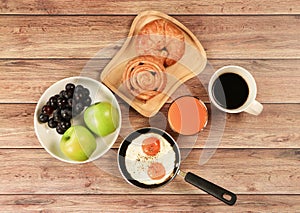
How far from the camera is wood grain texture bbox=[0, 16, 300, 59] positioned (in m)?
1.35

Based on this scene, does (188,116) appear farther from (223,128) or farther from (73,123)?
(73,123)

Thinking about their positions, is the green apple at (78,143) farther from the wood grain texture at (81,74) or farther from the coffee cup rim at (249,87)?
the coffee cup rim at (249,87)

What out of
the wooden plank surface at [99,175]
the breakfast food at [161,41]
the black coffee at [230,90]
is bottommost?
the wooden plank surface at [99,175]

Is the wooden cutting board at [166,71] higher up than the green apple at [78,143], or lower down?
higher up

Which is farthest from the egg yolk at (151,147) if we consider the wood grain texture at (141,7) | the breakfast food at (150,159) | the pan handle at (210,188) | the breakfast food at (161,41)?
the wood grain texture at (141,7)

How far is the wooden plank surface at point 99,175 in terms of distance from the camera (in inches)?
52.3

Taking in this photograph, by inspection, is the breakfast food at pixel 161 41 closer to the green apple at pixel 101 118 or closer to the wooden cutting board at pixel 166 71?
the wooden cutting board at pixel 166 71

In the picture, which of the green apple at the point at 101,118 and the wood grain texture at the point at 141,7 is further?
the wood grain texture at the point at 141,7

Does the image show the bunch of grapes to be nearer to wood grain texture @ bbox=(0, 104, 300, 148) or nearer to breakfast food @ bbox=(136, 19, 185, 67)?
wood grain texture @ bbox=(0, 104, 300, 148)

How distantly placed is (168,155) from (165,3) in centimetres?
40

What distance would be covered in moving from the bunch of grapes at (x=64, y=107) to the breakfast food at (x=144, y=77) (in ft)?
0.38

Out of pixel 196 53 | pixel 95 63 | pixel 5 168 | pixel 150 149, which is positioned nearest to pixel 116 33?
pixel 95 63

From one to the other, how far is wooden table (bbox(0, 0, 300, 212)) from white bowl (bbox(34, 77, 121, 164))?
4cm

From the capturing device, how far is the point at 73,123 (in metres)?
1.29
